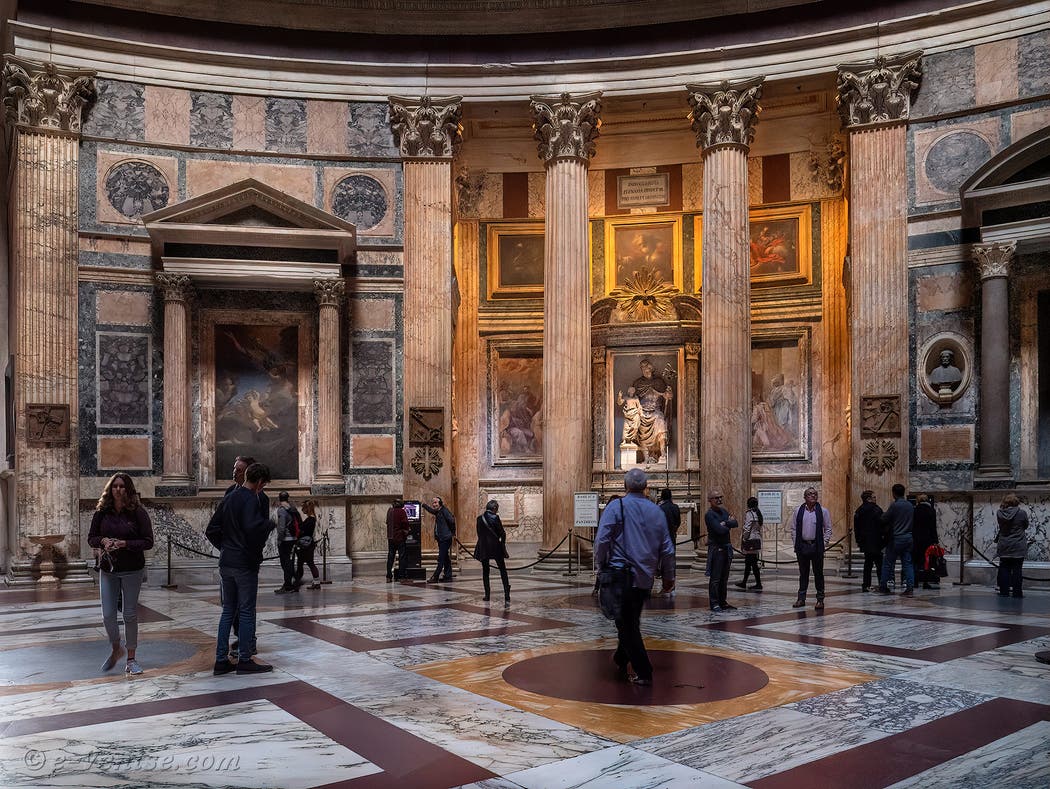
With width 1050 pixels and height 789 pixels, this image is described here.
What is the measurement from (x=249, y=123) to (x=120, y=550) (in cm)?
1364

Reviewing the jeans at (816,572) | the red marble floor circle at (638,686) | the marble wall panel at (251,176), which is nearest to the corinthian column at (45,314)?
the marble wall panel at (251,176)

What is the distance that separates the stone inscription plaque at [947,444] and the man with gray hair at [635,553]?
1202 cm

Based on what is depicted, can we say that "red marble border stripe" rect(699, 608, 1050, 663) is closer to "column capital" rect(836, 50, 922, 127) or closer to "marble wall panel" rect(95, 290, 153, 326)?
"column capital" rect(836, 50, 922, 127)

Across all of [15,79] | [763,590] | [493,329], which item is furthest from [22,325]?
[763,590]

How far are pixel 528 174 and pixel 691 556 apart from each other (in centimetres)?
1068

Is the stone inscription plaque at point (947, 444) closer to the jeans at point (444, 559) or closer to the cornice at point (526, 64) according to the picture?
the cornice at point (526, 64)

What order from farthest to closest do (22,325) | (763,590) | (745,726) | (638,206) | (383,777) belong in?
(638,206)
(22,325)
(763,590)
(745,726)
(383,777)

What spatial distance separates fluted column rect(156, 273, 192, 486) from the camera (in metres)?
17.9

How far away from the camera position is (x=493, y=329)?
2395cm

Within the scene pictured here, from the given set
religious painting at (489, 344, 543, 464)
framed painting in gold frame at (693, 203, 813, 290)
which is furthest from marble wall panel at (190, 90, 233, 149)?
framed painting in gold frame at (693, 203, 813, 290)

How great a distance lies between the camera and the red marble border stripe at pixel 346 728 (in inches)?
A: 205

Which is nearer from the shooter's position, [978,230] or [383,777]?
[383,777]

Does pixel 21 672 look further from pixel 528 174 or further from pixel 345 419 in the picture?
pixel 528 174

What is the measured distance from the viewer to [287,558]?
48.0ft
